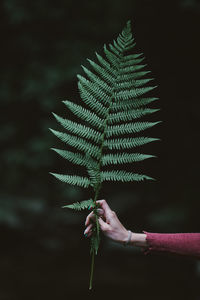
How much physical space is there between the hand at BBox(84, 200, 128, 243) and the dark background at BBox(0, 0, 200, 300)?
395 cm

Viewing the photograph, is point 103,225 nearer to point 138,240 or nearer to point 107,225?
point 107,225

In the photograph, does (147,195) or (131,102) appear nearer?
(131,102)

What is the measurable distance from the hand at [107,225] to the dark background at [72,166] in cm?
395

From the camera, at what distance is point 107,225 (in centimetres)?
141

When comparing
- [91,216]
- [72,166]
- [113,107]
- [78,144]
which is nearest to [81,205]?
[91,216]

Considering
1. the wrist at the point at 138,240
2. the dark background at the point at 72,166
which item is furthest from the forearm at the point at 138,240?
the dark background at the point at 72,166
